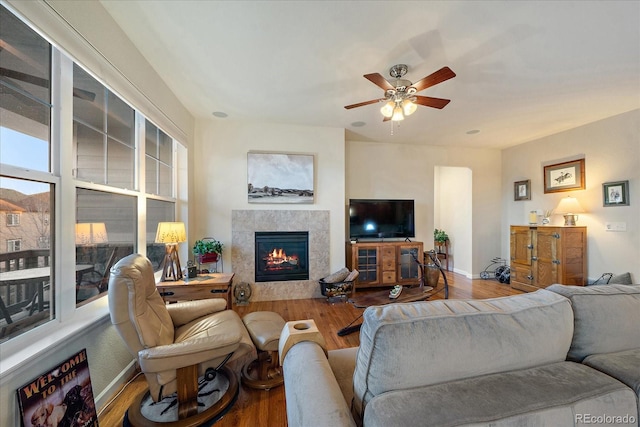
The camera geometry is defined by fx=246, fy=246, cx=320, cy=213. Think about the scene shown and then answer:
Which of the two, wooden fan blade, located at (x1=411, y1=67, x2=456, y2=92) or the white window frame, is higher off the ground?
wooden fan blade, located at (x1=411, y1=67, x2=456, y2=92)

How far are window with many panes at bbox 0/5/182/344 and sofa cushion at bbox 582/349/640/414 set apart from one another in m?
2.57

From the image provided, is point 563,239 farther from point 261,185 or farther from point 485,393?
point 261,185

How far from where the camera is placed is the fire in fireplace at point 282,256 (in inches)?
147

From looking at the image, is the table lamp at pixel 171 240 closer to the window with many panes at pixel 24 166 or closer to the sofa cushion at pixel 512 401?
the window with many panes at pixel 24 166

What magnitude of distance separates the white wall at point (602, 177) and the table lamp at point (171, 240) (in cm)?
565

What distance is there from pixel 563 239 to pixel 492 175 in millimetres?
1880

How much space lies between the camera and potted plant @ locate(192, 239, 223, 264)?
3.14m

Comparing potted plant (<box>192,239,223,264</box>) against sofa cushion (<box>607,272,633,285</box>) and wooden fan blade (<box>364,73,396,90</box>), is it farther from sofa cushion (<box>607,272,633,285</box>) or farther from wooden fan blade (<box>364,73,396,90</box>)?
sofa cushion (<box>607,272,633,285</box>)

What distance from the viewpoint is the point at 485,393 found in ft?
2.53

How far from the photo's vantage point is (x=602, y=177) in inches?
143

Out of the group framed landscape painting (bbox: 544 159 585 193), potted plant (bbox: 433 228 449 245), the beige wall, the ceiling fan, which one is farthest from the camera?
potted plant (bbox: 433 228 449 245)

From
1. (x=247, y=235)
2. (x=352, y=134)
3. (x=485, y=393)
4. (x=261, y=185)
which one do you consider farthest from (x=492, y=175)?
(x=485, y=393)

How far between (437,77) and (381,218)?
2.74m

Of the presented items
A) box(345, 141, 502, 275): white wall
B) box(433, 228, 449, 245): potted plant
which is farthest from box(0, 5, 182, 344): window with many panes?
box(433, 228, 449, 245): potted plant
